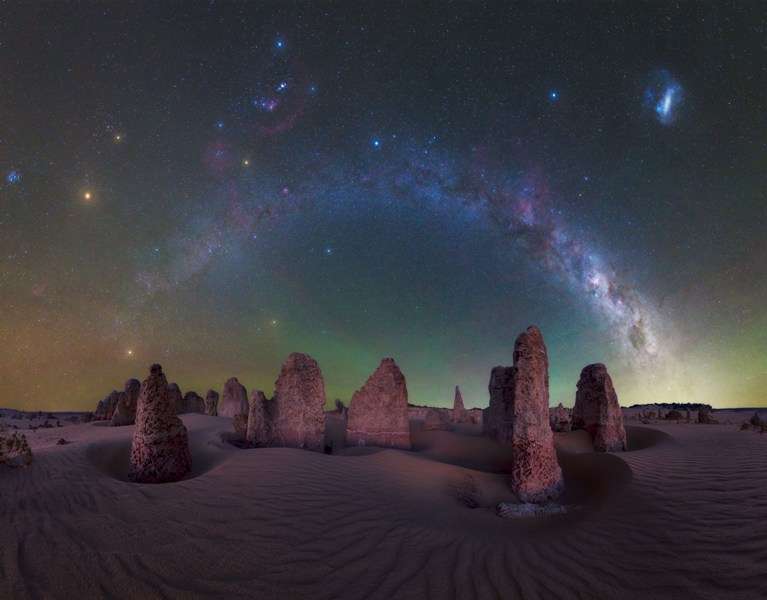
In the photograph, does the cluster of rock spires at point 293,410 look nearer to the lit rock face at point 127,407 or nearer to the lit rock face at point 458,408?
the lit rock face at point 127,407

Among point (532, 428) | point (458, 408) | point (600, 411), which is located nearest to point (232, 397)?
point (458, 408)

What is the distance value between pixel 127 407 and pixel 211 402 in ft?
28.1

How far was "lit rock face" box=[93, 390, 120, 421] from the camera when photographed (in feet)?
100.0

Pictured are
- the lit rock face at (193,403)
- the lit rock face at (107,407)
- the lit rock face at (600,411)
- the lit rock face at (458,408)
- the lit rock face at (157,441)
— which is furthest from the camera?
the lit rock face at (458,408)

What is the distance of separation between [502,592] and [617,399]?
13033 mm

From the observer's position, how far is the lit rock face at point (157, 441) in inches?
378

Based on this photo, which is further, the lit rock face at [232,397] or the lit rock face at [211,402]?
the lit rock face at [211,402]

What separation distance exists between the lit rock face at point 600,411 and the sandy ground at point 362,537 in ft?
18.0

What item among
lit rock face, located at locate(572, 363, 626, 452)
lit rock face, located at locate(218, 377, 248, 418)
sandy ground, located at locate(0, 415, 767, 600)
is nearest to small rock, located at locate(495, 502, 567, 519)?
sandy ground, located at locate(0, 415, 767, 600)

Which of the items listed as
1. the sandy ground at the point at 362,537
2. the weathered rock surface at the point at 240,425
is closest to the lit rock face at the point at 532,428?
the sandy ground at the point at 362,537

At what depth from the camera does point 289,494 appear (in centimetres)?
740

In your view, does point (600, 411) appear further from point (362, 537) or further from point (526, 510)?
point (362, 537)

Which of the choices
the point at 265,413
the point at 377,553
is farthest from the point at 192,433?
the point at 377,553

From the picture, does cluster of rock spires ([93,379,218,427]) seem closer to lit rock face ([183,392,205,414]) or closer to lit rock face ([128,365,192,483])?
lit rock face ([183,392,205,414])
